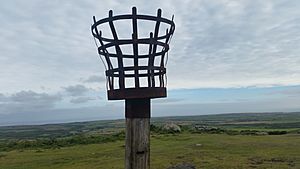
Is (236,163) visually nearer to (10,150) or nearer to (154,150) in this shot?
(154,150)

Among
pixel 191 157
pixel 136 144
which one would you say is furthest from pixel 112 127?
pixel 136 144

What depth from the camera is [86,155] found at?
20.8 metres

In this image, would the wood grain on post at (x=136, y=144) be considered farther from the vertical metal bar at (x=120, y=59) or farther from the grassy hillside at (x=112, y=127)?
the grassy hillside at (x=112, y=127)

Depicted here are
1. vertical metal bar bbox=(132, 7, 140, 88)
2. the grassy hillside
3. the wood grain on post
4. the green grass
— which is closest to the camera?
vertical metal bar bbox=(132, 7, 140, 88)

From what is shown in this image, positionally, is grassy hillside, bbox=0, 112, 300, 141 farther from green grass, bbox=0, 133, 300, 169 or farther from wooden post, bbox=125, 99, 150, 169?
wooden post, bbox=125, 99, 150, 169

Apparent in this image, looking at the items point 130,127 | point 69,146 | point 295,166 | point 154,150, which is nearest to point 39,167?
point 154,150

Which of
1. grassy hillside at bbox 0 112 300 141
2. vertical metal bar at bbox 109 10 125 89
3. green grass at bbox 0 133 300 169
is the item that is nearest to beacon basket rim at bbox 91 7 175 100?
vertical metal bar at bbox 109 10 125 89

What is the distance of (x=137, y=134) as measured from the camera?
310 cm

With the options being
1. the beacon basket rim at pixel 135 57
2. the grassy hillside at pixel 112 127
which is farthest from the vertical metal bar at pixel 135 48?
the grassy hillside at pixel 112 127

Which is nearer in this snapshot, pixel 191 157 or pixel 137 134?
pixel 137 134

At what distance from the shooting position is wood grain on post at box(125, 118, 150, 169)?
3098 mm

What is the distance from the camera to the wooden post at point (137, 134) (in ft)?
10.2

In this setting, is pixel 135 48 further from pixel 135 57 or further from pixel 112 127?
pixel 112 127

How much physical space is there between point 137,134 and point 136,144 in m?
0.09
